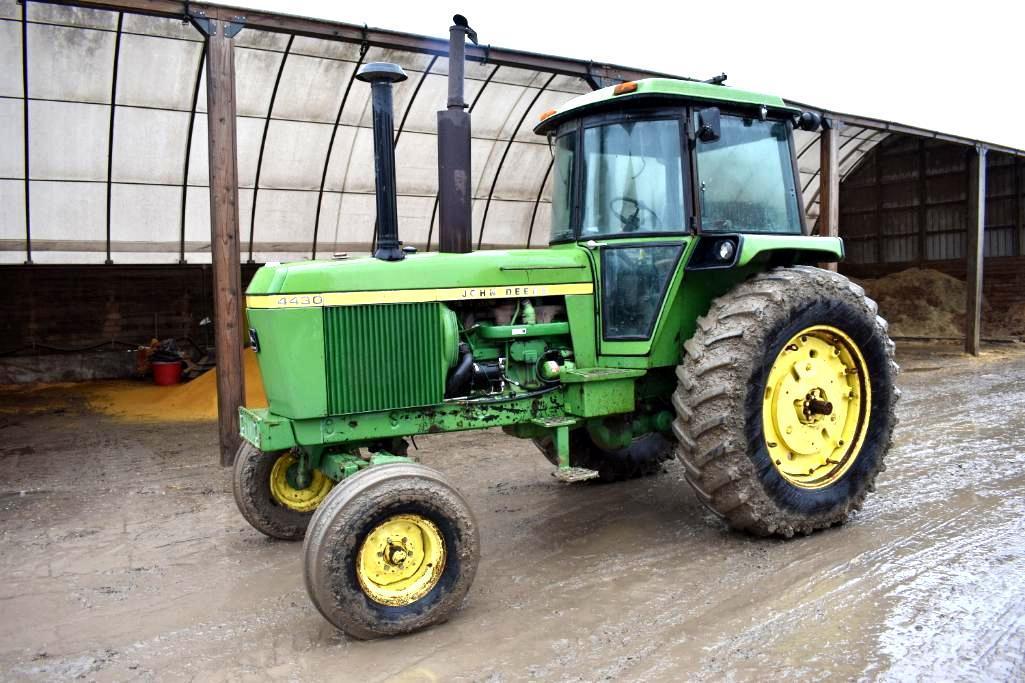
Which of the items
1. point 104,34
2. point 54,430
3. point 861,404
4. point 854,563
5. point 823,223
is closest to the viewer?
point 854,563

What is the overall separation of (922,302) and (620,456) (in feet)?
48.4

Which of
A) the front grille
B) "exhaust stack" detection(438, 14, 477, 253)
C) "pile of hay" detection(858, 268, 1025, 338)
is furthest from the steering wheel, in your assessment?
"pile of hay" detection(858, 268, 1025, 338)

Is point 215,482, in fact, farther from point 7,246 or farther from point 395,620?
point 7,246

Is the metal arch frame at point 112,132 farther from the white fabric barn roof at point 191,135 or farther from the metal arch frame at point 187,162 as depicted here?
the metal arch frame at point 187,162

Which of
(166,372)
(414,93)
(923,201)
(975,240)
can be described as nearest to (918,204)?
(923,201)

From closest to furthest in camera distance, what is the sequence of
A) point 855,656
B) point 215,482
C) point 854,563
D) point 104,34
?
point 855,656 < point 854,563 < point 215,482 < point 104,34

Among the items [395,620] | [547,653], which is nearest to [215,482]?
[395,620]

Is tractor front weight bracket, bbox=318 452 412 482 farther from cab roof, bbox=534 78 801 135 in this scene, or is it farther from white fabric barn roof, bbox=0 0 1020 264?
white fabric barn roof, bbox=0 0 1020 264

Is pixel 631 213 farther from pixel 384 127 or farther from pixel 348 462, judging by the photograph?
pixel 348 462

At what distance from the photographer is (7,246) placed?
355 inches

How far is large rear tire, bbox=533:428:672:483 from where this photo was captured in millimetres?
5773

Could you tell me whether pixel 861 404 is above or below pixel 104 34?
below

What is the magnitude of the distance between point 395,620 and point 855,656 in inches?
70.7

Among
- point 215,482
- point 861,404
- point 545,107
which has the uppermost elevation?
point 545,107
